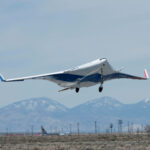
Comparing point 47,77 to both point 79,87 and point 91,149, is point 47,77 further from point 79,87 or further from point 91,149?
point 91,149

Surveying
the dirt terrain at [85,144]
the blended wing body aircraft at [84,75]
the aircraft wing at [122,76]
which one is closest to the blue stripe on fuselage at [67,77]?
the blended wing body aircraft at [84,75]

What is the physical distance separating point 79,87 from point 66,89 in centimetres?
250

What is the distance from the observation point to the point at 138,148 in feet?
251

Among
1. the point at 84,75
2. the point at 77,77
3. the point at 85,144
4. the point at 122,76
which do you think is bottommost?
the point at 85,144

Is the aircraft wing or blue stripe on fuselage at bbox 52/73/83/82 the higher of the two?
the aircraft wing

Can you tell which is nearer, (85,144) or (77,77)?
(85,144)

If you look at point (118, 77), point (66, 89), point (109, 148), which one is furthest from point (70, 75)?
point (109, 148)

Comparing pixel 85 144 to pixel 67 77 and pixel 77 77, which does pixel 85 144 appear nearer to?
pixel 77 77

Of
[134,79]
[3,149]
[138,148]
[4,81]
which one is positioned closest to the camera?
[138,148]

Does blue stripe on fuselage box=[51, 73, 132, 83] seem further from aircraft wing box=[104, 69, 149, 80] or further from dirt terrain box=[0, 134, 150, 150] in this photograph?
dirt terrain box=[0, 134, 150, 150]

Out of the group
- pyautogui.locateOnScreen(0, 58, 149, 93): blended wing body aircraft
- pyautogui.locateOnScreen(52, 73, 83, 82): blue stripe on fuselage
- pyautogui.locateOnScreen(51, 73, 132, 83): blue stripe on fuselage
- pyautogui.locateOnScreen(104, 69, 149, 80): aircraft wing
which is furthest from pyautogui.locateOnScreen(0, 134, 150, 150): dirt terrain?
pyautogui.locateOnScreen(104, 69, 149, 80): aircraft wing

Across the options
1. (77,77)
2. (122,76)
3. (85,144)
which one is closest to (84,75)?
(77,77)

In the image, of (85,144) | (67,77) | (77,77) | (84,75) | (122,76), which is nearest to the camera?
(85,144)

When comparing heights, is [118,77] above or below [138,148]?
above
